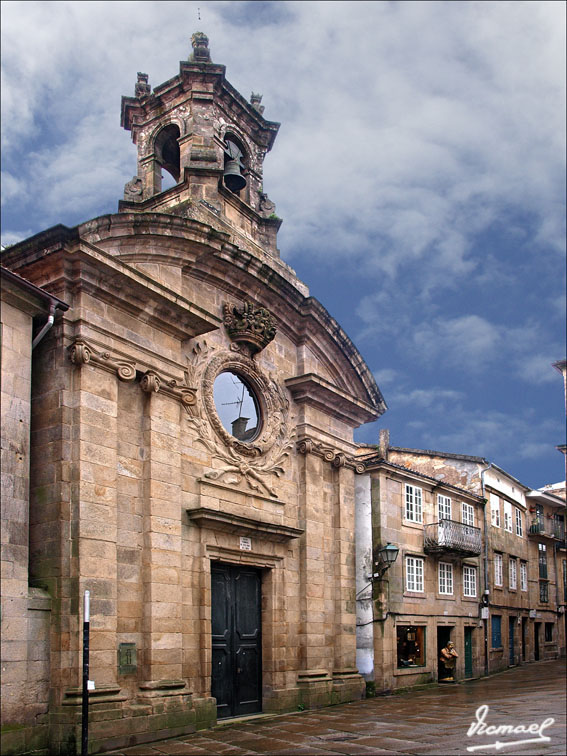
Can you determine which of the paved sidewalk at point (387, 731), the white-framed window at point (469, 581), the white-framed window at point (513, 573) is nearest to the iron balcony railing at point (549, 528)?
the white-framed window at point (513, 573)

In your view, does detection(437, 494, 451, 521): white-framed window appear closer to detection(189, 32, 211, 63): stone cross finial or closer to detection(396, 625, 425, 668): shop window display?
detection(396, 625, 425, 668): shop window display

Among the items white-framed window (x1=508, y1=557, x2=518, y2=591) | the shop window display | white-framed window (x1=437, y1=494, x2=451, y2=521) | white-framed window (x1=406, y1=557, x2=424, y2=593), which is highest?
white-framed window (x1=437, y1=494, x2=451, y2=521)

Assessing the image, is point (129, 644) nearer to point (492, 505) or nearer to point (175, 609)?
point (175, 609)

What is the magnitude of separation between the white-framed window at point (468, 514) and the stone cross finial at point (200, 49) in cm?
1686

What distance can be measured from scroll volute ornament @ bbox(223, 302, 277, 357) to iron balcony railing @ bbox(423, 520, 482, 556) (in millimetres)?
10032

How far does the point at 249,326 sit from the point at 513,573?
21.2 m

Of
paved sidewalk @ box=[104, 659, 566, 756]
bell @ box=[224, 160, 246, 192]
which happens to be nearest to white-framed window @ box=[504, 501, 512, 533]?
paved sidewalk @ box=[104, 659, 566, 756]

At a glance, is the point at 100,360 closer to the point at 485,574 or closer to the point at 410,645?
the point at 410,645

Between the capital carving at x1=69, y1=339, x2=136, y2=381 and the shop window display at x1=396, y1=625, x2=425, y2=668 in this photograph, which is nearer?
the capital carving at x1=69, y1=339, x2=136, y2=381

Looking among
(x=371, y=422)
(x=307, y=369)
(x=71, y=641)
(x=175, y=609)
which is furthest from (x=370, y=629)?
(x=71, y=641)

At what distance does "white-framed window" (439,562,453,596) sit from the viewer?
2569 cm

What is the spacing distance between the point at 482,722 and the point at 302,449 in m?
7.09

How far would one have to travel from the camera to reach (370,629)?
21.0 meters

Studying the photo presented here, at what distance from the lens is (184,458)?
1511 centimetres
